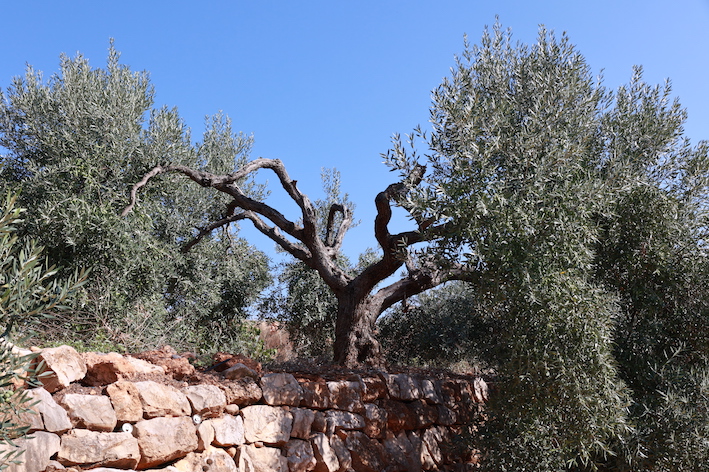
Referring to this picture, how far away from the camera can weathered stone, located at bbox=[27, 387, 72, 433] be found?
435 centimetres

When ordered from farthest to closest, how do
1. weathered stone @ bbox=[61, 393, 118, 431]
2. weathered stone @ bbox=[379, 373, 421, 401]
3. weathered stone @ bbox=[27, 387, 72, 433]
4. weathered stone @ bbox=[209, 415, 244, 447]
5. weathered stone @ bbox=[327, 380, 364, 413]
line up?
weathered stone @ bbox=[379, 373, 421, 401] < weathered stone @ bbox=[327, 380, 364, 413] < weathered stone @ bbox=[209, 415, 244, 447] < weathered stone @ bbox=[61, 393, 118, 431] < weathered stone @ bbox=[27, 387, 72, 433]

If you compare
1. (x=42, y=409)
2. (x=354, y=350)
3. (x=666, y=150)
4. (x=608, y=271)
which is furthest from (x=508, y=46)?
(x=42, y=409)

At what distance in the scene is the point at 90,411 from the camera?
473cm

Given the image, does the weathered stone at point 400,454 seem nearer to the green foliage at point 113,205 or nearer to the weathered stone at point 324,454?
the weathered stone at point 324,454

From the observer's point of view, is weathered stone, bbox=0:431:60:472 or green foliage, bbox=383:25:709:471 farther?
green foliage, bbox=383:25:709:471

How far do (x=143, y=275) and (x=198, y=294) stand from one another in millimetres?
1656

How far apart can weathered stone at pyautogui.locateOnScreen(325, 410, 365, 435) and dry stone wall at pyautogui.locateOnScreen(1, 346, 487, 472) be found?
0.04 feet

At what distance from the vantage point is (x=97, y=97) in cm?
935

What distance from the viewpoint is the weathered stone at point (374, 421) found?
710cm

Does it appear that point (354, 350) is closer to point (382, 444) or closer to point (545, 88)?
point (382, 444)

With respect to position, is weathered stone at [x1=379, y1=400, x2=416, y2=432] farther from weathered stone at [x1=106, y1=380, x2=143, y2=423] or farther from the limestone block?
weathered stone at [x1=106, y1=380, x2=143, y2=423]

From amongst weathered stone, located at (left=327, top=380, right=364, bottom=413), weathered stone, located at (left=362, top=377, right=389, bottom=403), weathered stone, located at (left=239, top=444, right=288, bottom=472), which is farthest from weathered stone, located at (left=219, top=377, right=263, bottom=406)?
weathered stone, located at (left=362, top=377, right=389, bottom=403)

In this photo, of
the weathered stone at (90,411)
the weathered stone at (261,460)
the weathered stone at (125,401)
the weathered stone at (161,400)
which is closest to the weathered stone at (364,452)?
the weathered stone at (261,460)

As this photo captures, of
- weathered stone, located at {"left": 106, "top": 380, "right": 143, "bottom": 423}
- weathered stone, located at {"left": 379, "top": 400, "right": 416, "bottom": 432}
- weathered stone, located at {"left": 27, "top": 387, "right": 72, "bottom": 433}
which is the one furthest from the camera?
weathered stone, located at {"left": 379, "top": 400, "right": 416, "bottom": 432}
